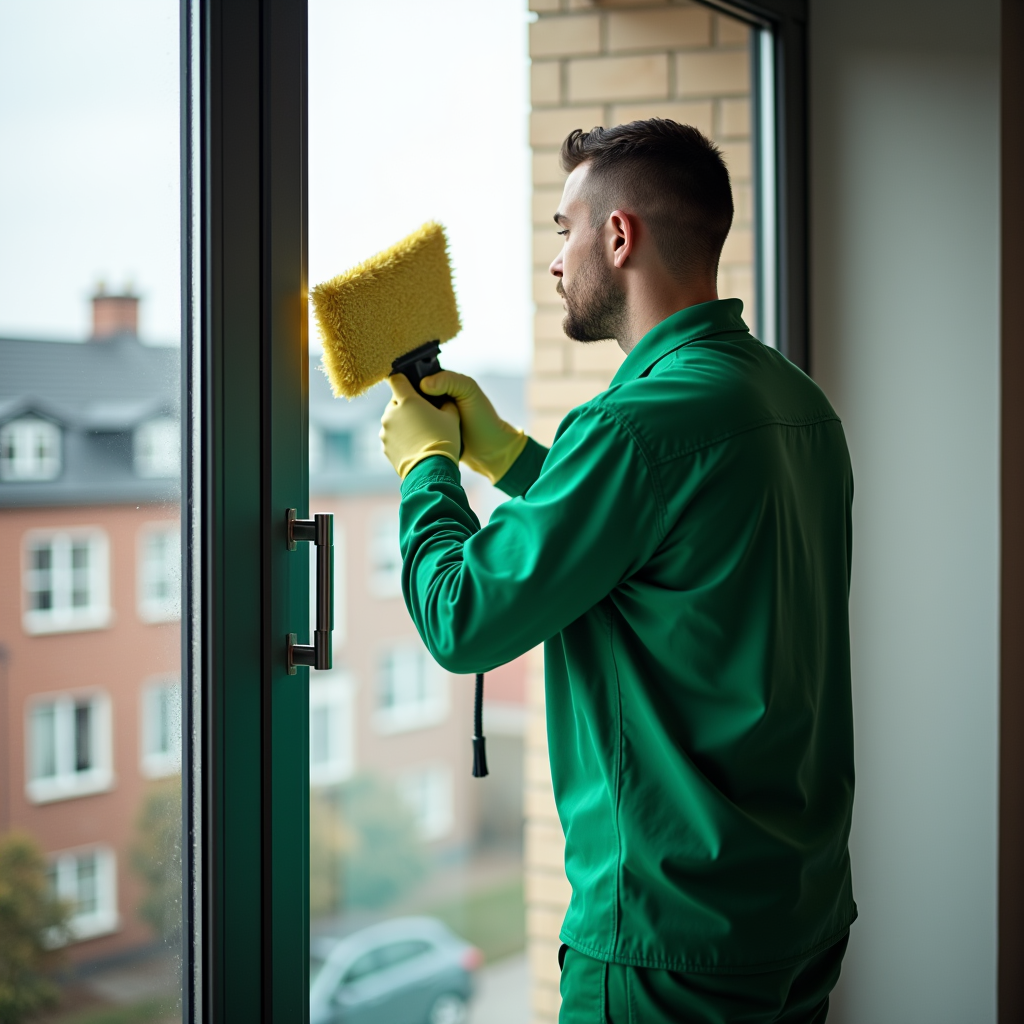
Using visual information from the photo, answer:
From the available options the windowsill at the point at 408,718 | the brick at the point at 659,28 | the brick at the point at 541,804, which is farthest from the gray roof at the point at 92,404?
the windowsill at the point at 408,718

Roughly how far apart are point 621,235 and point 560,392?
1033 mm

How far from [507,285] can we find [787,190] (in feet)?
1.76

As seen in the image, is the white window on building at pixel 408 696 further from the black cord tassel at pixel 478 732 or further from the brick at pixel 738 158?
the black cord tassel at pixel 478 732

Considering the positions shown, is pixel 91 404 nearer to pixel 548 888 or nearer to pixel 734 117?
pixel 734 117

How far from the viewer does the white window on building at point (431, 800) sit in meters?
6.30

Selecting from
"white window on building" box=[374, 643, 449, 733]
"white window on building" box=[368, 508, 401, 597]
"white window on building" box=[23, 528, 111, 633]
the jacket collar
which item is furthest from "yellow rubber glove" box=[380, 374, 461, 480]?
"white window on building" box=[374, 643, 449, 733]

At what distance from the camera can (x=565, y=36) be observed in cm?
213

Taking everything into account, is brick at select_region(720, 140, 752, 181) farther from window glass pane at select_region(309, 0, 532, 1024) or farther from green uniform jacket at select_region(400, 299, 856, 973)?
green uniform jacket at select_region(400, 299, 856, 973)

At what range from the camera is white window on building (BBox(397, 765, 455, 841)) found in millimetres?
6301

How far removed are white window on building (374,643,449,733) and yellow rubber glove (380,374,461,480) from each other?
424 centimetres

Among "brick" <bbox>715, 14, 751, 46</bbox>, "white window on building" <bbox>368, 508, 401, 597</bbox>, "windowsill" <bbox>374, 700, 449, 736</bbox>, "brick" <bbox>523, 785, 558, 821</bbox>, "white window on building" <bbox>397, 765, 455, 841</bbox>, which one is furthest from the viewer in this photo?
"white window on building" <bbox>397, 765, 455, 841</bbox>

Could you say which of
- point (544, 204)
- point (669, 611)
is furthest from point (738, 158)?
point (669, 611)

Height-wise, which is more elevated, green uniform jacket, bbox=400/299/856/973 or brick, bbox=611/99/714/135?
brick, bbox=611/99/714/135

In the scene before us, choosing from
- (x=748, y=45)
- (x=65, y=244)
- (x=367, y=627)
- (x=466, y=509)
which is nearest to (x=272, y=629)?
(x=466, y=509)
